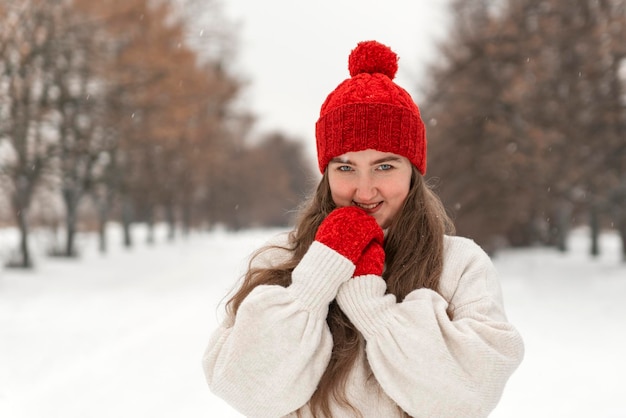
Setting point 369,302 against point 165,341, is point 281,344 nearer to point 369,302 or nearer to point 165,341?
point 369,302

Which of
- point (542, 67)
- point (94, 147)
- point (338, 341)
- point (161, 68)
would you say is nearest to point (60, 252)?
point (94, 147)

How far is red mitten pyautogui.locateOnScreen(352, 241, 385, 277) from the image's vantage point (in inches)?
70.2

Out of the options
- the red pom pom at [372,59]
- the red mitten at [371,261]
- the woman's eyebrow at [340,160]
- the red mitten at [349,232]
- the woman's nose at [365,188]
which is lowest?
the red mitten at [371,261]

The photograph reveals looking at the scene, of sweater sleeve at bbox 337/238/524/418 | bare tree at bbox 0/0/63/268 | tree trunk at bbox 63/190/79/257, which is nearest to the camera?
sweater sleeve at bbox 337/238/524/418

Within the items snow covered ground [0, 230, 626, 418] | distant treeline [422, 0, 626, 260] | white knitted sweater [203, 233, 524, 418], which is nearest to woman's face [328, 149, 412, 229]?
white knitted sweater [203, 233, 524, 418]

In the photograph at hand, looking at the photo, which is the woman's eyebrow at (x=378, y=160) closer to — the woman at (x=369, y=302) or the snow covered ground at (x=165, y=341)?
the woman at (x=369, y=302)

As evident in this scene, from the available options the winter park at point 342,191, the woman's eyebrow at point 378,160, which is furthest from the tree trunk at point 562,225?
the woman's eyebrow at point 378,160

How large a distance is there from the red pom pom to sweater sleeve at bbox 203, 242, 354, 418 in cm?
71

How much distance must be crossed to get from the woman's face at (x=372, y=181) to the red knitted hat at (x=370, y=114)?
0.09ft

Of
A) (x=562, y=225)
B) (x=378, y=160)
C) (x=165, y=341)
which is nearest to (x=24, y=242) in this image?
(x=165, y=341)

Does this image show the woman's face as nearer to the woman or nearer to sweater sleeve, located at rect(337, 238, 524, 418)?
the woman

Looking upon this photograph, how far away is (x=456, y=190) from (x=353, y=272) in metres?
11.6

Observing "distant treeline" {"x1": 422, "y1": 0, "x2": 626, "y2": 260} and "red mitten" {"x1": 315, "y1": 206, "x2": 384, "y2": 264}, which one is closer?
"red mitten" {"x1": 315, "y1": 206, "x2": 384, "y2": 264}

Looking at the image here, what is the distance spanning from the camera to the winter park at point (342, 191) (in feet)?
6.51
